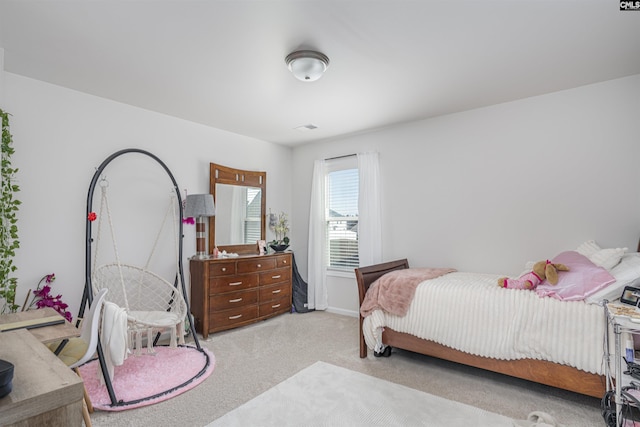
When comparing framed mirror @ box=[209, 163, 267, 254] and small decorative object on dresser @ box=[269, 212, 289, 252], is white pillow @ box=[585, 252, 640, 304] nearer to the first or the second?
small decorative object on dresser @ box=[269, 212, 289, 252]

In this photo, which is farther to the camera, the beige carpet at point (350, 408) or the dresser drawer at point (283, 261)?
the dresser drawer at point (283, 261)

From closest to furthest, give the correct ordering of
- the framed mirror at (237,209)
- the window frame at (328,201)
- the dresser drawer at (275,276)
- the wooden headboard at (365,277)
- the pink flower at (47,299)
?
the pink flower at (47,299)
the wooden headboard at (365,277)
the framed mirror at (237,209)
the dresser drawer at (275,276)
the window frame at (328,201)

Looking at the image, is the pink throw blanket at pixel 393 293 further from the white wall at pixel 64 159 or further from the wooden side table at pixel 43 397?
the white wall at pixel 64 159

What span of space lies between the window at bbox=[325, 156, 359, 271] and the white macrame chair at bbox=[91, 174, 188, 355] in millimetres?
2174

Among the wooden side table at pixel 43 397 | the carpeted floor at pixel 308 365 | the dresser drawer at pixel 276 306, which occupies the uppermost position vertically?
the wooden side table at pixel 43 397

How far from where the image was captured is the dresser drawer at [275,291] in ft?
14.2

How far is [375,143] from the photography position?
14.8ft

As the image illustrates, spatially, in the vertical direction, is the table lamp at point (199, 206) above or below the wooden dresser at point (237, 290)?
above

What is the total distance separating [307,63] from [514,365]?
8.94 feet

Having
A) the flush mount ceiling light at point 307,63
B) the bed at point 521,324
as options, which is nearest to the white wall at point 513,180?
the bed at point 521,324

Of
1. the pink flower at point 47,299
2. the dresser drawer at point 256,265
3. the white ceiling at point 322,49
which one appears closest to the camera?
the white ceiling at point 322,49

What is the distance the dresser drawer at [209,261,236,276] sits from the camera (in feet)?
12.3

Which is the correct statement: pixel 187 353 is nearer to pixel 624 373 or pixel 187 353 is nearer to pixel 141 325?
pixel 141 325

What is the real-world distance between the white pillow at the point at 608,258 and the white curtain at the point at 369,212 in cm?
225
